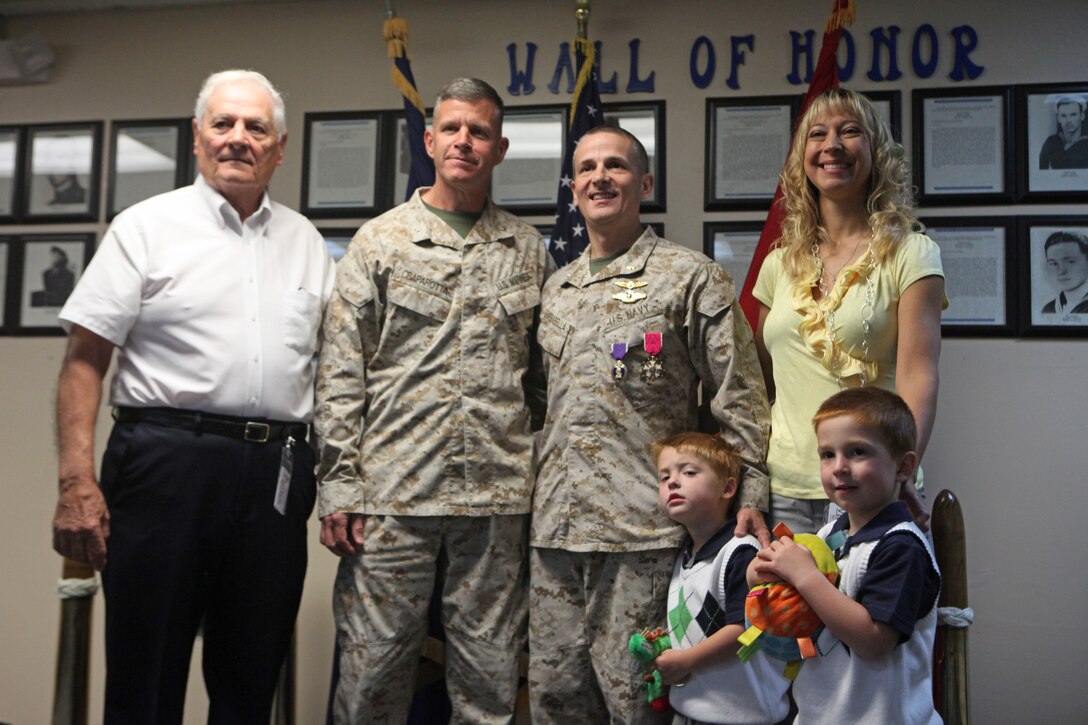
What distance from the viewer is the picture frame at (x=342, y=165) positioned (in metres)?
3.76

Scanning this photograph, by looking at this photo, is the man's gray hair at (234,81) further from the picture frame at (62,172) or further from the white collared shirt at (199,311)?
the picture frame at (62,172)

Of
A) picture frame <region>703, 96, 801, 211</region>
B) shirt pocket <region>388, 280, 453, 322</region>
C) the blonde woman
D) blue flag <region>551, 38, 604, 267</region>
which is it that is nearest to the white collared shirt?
shirt pocket <region>388, 280, 453, 322</region>

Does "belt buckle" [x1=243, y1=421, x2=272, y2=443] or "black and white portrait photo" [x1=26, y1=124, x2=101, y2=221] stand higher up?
"black and white portrait photo" [x1=26, y1=124, x2=101, y2=221]

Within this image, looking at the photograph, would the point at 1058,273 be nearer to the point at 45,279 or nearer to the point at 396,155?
the point at 396,155

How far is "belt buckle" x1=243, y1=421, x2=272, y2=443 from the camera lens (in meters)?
2.30

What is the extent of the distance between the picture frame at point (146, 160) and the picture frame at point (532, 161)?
1318 millimetres

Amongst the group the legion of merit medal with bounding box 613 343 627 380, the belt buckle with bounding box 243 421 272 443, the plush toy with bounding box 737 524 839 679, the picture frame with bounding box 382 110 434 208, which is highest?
the picture frame with bounding box 382 110 434 208

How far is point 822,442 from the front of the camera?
184 cm

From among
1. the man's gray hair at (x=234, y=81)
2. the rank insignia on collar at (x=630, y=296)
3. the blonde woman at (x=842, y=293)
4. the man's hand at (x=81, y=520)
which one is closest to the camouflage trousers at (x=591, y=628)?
the blonde woman at (x=842, y=293)

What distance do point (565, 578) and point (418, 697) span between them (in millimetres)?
937

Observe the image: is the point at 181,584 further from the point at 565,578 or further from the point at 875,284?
the point at 875,284

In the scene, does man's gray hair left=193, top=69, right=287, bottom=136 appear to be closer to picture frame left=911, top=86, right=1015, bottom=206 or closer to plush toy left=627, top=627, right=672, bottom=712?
plush toy left=627, top=627, right=672, bottom=712

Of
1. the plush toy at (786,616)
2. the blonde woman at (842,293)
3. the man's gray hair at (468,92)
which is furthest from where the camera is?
the man's gray hair at (468,92)

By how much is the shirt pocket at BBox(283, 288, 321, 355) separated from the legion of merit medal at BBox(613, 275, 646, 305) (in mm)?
785
